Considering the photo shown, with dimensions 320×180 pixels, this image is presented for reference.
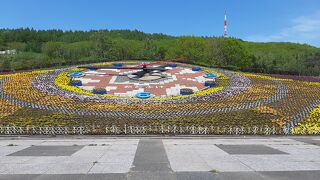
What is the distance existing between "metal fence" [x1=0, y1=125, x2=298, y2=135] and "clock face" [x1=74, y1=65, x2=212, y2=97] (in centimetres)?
1570

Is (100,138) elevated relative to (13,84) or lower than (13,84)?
lower

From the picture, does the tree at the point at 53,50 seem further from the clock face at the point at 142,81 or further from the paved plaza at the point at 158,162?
the paved plaza at the point at 158,162

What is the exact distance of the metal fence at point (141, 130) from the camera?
1208 inches

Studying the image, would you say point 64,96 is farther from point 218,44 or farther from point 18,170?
point 218,44

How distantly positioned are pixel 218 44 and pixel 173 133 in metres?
85.0

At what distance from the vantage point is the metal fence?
30.7m

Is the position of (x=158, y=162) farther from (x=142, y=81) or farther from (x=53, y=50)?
(x=53, y=50)

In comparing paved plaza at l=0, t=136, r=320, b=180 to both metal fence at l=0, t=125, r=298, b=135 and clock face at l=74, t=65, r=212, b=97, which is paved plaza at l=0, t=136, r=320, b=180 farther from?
clock face at l=74, t=65, r=212, b=97

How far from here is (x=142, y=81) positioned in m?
55.1

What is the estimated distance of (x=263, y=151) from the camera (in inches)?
840

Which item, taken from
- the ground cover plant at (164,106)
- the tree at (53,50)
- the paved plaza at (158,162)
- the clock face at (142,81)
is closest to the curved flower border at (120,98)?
the ground cover plant at (164,106)

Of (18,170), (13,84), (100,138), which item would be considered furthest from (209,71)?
(18,170)

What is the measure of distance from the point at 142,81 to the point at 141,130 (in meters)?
24.6

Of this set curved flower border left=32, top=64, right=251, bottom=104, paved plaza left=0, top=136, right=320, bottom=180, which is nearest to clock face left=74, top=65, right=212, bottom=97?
curved flower border left=32, top=64, right=251, bottom=104
